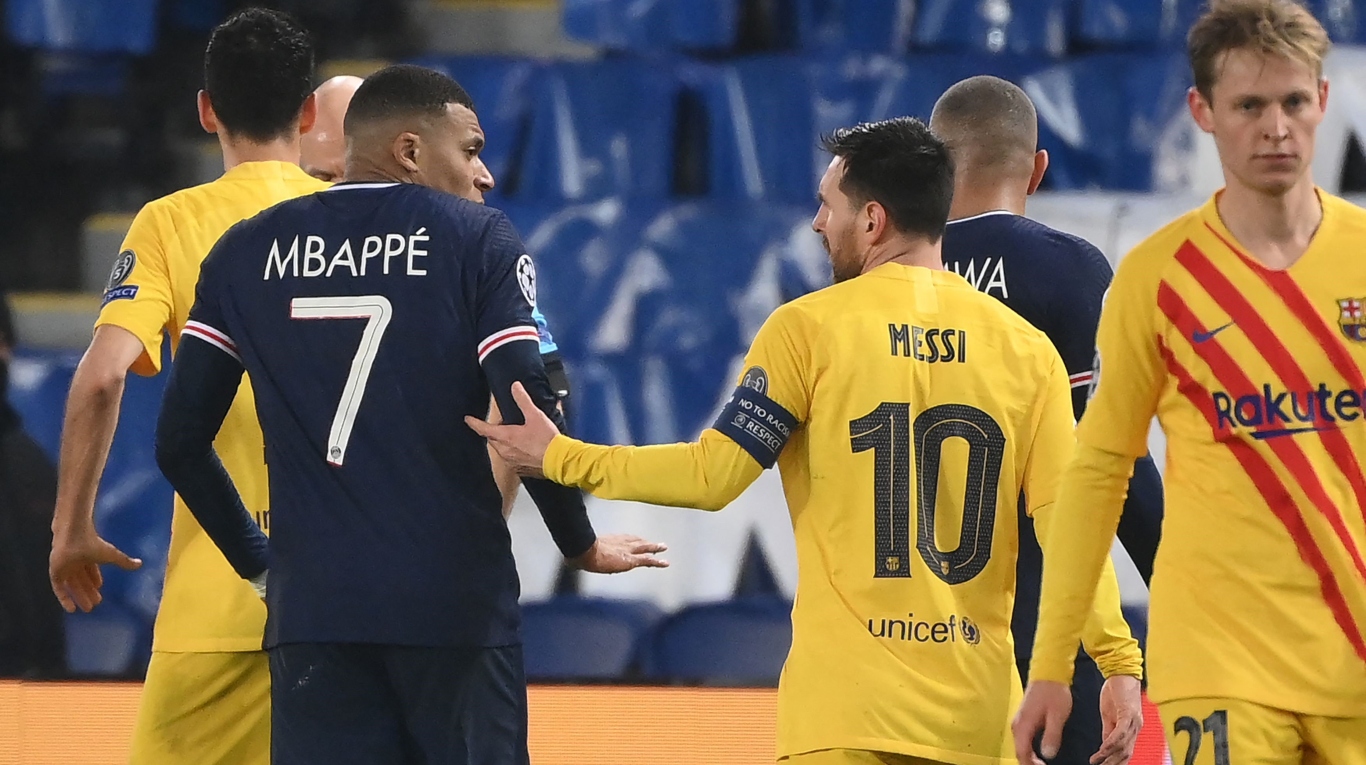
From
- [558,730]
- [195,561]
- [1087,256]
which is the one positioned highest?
[1087,256]

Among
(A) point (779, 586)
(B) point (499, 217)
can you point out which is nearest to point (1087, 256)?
(B) point (499, 217)

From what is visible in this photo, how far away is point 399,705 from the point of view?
11.0 ft

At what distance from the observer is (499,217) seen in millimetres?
3416

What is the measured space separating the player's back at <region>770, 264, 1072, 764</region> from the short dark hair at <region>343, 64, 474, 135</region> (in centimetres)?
84

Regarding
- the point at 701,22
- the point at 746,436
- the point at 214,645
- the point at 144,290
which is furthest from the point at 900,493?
the point at 701,22

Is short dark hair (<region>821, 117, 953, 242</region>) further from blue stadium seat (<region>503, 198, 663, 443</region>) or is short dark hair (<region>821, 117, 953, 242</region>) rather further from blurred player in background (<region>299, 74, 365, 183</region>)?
blue stadium seat (<region>503, 198, 663, 443</region>)

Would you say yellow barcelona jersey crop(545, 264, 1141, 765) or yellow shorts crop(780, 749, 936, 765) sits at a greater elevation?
yellow barcelona jersey crop(545, 264, 1141, 765)

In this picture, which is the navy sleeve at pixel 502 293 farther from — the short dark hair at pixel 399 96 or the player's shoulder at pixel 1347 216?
the player's shoulder at pixel 1347 216

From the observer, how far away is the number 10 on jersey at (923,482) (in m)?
3.10

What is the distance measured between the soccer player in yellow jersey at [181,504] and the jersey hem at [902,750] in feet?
4.14

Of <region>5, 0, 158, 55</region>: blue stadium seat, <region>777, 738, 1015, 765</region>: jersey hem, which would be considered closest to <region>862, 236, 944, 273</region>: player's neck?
<region>777, 738, 1015, 765</region>: jersey hem

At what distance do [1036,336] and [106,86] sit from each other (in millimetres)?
7394

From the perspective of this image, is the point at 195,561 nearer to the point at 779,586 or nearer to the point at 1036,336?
the point at 1036,336

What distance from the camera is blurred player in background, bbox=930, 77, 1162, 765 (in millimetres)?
3609
